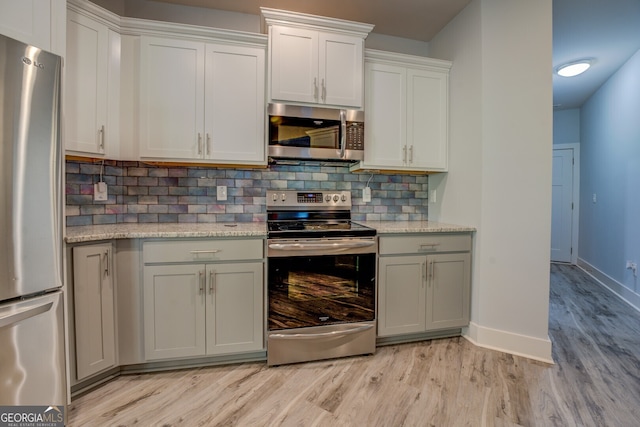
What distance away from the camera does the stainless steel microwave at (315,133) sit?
2.22m

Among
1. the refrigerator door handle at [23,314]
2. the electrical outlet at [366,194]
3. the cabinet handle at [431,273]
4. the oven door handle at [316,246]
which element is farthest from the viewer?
the electrical outlet at [366,194]

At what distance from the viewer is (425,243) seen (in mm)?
2275

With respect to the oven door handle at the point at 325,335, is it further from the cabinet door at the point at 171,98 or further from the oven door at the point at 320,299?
the cabinet door at the point at 171,98

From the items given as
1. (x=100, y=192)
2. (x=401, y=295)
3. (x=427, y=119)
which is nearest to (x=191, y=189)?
(x=100, y=192)

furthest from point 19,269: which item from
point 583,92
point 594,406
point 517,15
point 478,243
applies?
point 583,92

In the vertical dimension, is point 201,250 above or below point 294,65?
below

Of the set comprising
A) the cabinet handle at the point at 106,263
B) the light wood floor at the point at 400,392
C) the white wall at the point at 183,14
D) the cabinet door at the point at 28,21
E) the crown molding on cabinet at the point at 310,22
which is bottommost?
the light wood floor at the point at 400,392

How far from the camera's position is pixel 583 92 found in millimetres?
4238

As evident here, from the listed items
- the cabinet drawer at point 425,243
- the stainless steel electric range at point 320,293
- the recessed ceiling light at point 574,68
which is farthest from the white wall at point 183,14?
the recessed ceiling light at point 574,68

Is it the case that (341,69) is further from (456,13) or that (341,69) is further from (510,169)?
(510,169)

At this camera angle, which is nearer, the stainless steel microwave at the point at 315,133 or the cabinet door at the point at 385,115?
the stainless steel microwave at the point at 315,133

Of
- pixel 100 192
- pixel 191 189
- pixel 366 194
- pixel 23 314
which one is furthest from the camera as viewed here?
pixel 366 194

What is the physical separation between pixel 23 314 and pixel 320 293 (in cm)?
148

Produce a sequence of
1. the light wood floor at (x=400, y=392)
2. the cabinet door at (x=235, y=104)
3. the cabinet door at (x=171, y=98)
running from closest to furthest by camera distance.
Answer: the light wood floor at (x=400, y=392), the cabinet door at (x=171, y=98), the cabinet door at (x=235, y=104)
